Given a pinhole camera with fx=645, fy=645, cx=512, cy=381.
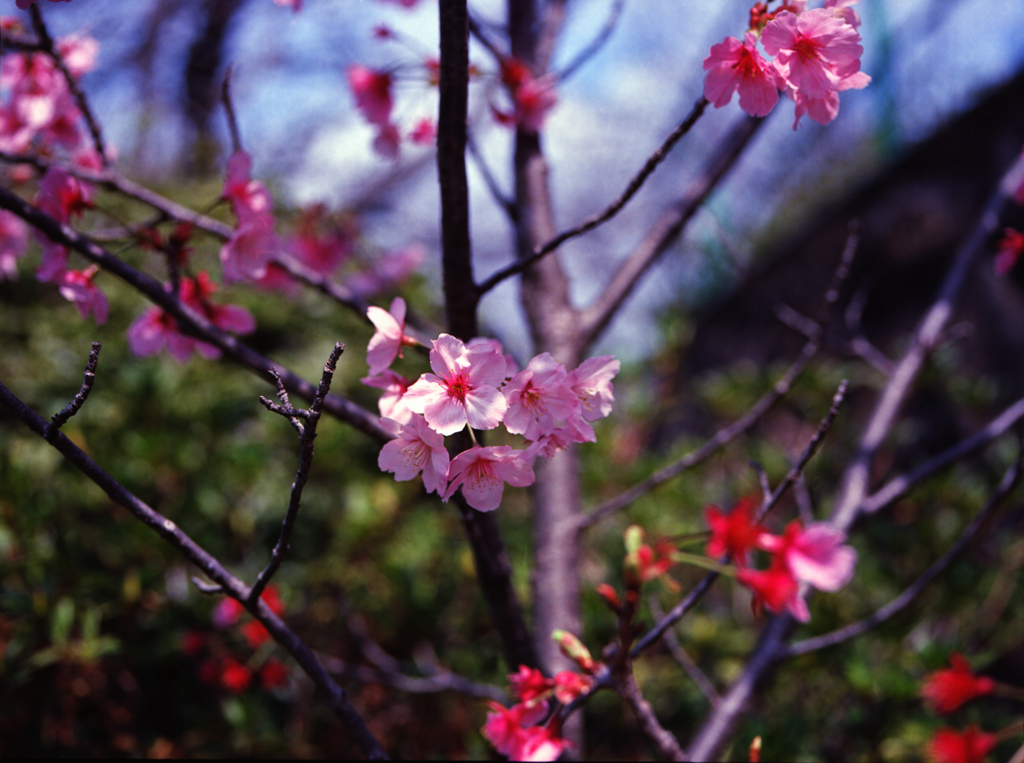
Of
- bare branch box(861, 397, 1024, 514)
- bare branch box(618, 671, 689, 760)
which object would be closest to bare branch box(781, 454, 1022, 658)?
bare branch box(861, 397, 1024, 514)

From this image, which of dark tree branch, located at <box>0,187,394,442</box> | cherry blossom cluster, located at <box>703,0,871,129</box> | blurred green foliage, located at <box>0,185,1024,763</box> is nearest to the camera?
cherry blossom cluster, located at <box>703,0,871,129</box>

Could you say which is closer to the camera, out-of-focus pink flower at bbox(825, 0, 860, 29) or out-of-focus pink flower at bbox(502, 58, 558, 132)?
out-of-focus pink flower at bbox(825, 0, 860, 29)

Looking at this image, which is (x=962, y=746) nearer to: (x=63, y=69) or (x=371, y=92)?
(x=371, y=92)

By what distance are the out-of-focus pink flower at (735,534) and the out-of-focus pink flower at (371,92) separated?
1.13 m

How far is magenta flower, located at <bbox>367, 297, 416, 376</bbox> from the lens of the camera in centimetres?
78

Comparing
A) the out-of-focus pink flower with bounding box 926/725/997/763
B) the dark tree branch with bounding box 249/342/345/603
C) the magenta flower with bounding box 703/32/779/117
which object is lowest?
the out-of-focus pink flower with bounding box 926/725/997/763

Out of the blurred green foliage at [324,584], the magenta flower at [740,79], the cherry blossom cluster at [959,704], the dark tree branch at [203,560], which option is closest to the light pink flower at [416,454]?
the dark tree branch at [203,560]

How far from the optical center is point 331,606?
1.85 meters

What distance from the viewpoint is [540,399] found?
0.70 metres

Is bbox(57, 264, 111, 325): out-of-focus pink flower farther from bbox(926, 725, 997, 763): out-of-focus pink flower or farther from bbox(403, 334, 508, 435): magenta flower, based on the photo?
bbox(926, 725, 997, 763): out-of-focus pink flower

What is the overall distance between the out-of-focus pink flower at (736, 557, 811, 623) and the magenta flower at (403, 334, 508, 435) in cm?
30

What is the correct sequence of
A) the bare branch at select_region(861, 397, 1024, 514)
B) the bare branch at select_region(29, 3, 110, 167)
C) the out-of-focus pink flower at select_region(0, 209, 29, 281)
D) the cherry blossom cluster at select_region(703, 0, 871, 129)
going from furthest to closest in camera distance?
the bare branch at select_region(861, 397, 1024, 514) → the out-of-focus pink flower at select_region(0, 209, 29, 281) → the bare branch at select_region(29, 3, 110, 167) → the cherry blossom cluster at select_region(703, 0, 871, 129)

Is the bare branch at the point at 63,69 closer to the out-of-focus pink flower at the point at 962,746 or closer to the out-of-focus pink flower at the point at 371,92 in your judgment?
the out-of-focus pink flower at the point at 371,92

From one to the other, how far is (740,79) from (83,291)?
0.98 metres
